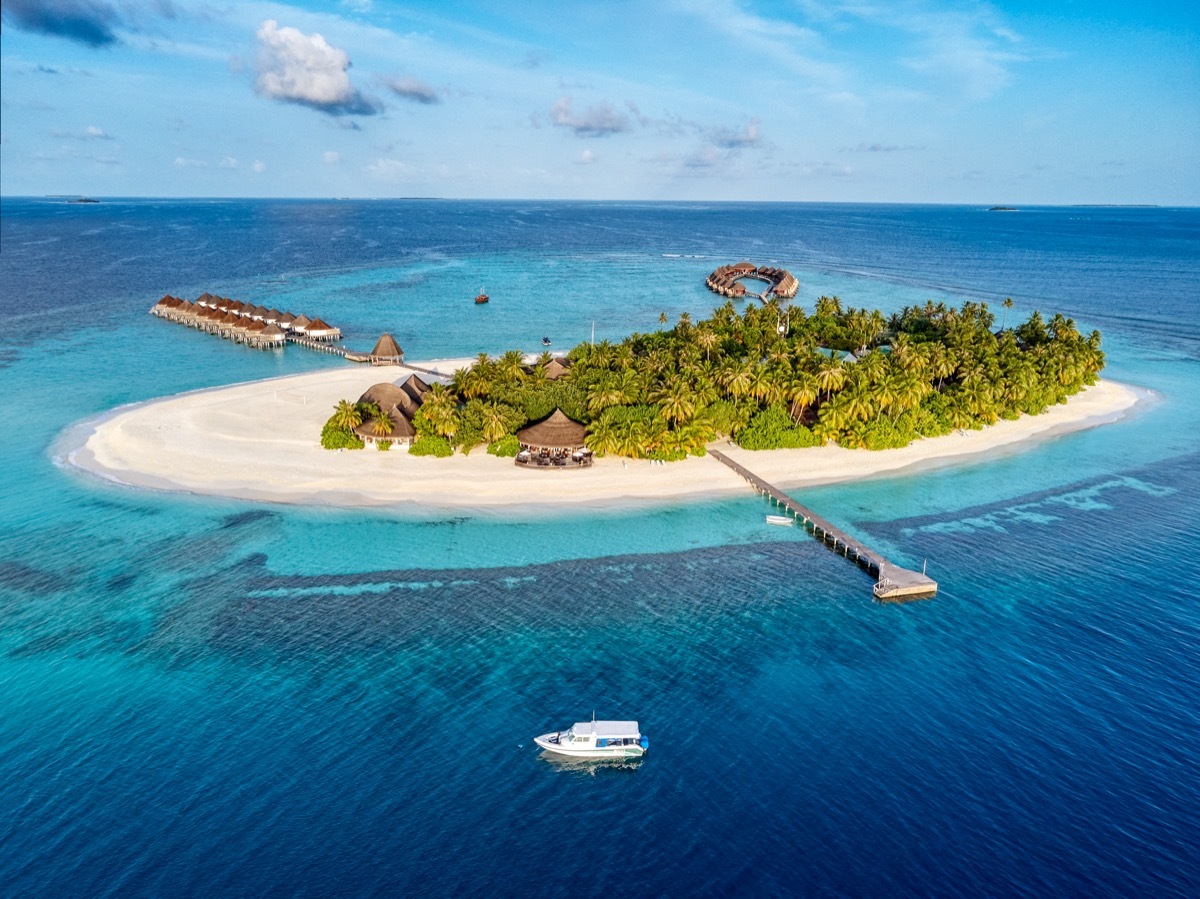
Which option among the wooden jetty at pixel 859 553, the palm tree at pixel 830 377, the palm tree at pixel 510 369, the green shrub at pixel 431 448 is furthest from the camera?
the palm tree at pixel 510 369

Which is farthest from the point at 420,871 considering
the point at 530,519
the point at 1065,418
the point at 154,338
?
the point at 154,338

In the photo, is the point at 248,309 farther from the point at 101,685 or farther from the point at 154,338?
the point at 101,685

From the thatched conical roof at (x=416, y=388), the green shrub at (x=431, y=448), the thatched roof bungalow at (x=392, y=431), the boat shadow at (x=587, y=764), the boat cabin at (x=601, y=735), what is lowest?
the boat shadow at (x=587, y=764)

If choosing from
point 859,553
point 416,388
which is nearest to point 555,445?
point 416,388

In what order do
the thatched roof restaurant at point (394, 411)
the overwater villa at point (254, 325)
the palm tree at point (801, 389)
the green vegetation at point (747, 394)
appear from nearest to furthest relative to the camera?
1. the green vegetation at point (747, 394)
2. the thatched roof restaurant at point (394, 411)
3. the palm tree at point (801, 389)
4. the overwater villa at point (254, 325)

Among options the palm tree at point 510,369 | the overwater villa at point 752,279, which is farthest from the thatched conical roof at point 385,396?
the overwater villa at point 752,279

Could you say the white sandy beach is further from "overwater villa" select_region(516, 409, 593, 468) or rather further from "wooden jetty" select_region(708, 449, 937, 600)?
"wooden jetty" select_region(708, 449, 937, 600)

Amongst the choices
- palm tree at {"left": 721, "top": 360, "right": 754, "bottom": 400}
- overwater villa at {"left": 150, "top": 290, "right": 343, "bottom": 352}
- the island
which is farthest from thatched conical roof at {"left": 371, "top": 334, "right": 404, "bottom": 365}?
palm tree at {"left": 721, "top": 360, "right": 754, "bottom": 400}

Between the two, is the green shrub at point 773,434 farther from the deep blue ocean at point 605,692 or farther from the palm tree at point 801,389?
the deep blue ocean at point 605,692
